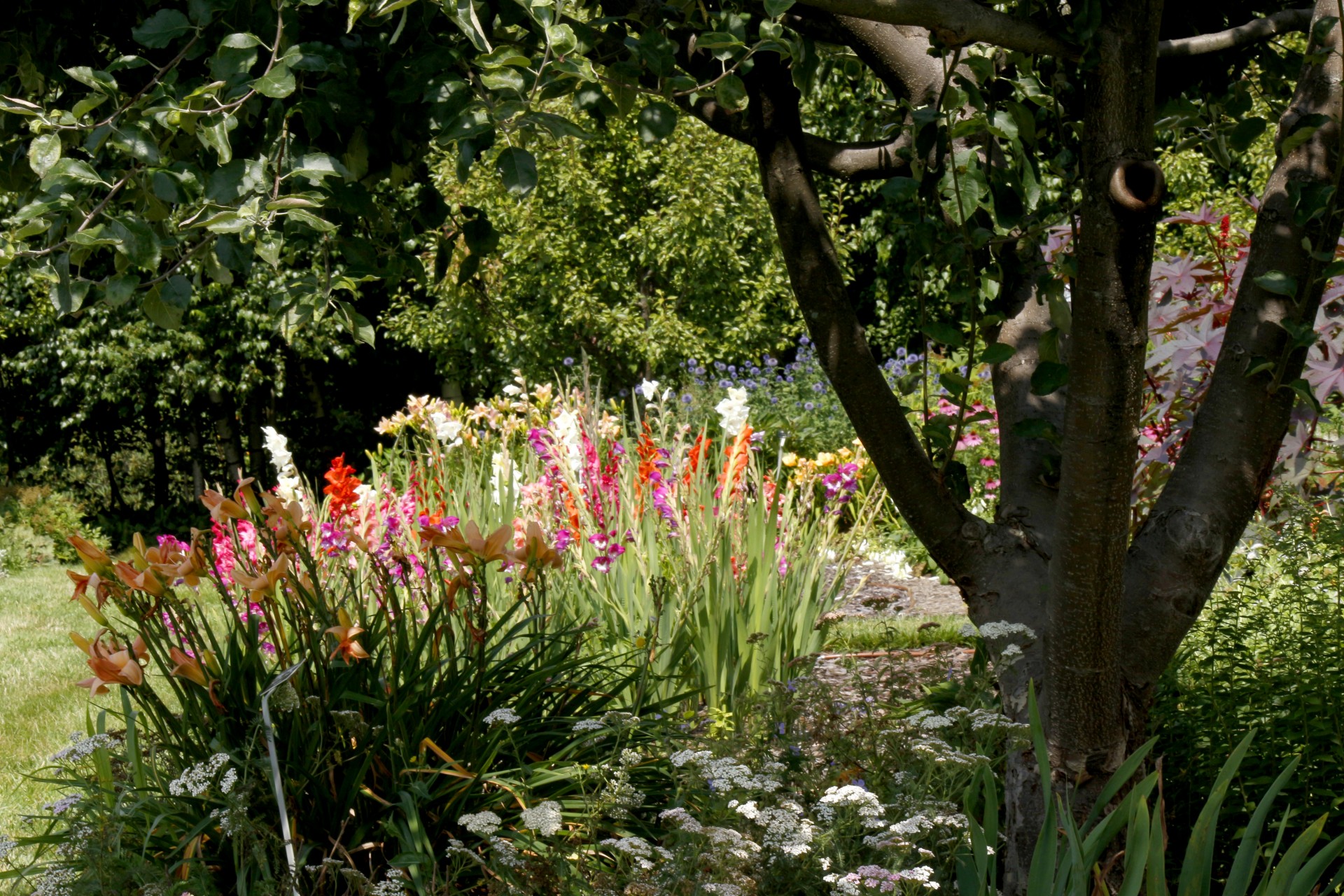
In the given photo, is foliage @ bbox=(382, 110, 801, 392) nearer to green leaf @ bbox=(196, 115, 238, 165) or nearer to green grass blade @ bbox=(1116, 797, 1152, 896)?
green leaf @ bbox=(196, 115, 238, 165)

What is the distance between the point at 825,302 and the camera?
1.85m

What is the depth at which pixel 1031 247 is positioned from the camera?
1778mm

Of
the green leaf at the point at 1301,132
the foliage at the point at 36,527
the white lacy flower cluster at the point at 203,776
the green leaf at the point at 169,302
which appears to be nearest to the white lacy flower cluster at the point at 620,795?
the white lacy flower cluster at the point at 203,776

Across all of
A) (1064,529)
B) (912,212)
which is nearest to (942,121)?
(912,212)

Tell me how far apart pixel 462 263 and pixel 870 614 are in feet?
14.2

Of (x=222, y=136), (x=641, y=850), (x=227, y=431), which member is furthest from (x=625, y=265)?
(x=222, y=136)

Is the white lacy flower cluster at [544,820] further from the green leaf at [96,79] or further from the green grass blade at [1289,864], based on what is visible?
the green leaf at [96,79]

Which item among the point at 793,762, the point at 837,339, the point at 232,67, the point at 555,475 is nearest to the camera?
the point at 232,67

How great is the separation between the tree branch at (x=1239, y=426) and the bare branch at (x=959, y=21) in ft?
1.48

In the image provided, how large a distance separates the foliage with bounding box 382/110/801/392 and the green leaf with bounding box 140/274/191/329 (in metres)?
7.56

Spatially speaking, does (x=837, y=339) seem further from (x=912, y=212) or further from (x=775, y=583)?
(x=775, y=583)

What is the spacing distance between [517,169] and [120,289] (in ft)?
1.58

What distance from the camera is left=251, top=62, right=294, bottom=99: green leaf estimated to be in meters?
1.23

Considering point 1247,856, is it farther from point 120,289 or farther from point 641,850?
point 120,289
